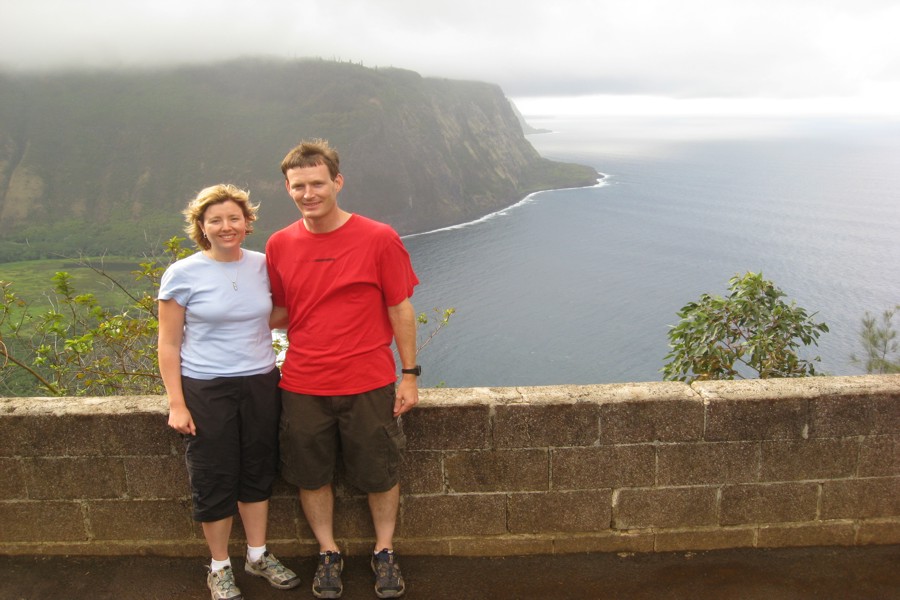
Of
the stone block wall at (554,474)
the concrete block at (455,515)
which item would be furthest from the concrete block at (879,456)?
the concrete block at (455,515)

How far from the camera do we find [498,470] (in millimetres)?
3256

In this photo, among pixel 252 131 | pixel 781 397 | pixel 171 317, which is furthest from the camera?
pixel 252 131

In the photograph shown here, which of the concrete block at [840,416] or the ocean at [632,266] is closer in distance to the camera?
the concrete block at [840,416]

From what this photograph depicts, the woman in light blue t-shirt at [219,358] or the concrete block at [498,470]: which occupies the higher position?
the woman in light blue t-shirt at [219,358]

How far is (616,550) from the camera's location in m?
3.35

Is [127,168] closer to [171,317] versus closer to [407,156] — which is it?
[407,156]

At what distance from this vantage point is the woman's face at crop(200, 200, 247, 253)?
2820 millimetres

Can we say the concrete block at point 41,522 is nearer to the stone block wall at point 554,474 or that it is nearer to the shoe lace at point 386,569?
the stone block wall at point 554,474

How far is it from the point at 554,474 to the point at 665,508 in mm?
568

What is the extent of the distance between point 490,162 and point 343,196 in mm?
40767

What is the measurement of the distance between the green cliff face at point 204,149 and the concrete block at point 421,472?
78.3 meters

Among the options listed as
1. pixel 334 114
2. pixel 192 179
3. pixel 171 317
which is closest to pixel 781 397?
pixel 171 317

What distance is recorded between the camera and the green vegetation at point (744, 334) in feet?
16.0

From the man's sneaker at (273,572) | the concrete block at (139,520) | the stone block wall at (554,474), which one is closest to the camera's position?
the man's sneaker at (273,572)
